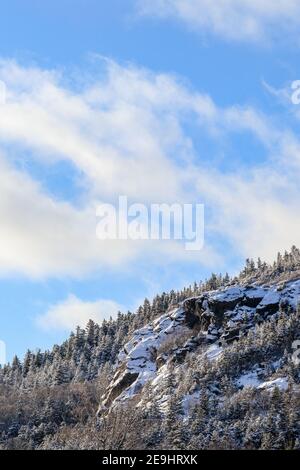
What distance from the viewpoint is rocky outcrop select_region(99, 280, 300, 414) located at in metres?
177

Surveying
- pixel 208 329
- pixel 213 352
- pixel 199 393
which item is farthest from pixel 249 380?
pixel 208 329

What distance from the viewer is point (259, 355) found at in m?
154

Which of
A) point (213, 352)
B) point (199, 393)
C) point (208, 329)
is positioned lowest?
point (199, 393)

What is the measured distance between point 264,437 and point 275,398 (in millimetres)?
14056

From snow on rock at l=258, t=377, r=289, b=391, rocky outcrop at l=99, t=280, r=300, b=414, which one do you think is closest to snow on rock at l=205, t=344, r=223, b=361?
rocky outcrop at l=99, t=280, r=300, b=414

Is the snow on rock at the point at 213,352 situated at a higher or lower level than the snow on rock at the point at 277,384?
higher

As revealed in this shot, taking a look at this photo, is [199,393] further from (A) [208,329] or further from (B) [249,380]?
(A) [208,329]

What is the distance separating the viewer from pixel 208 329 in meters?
186

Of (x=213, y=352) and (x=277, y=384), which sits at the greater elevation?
(x=213, y=352)

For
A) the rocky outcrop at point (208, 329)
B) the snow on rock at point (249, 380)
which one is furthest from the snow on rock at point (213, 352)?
the snow on rock at point (249, 380)

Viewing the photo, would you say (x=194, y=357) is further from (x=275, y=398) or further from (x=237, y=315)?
(x=275, y=398)

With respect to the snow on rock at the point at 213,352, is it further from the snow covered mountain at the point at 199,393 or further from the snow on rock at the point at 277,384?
the snow on rock at the point at 277,384

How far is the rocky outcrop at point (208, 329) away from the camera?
580ft
